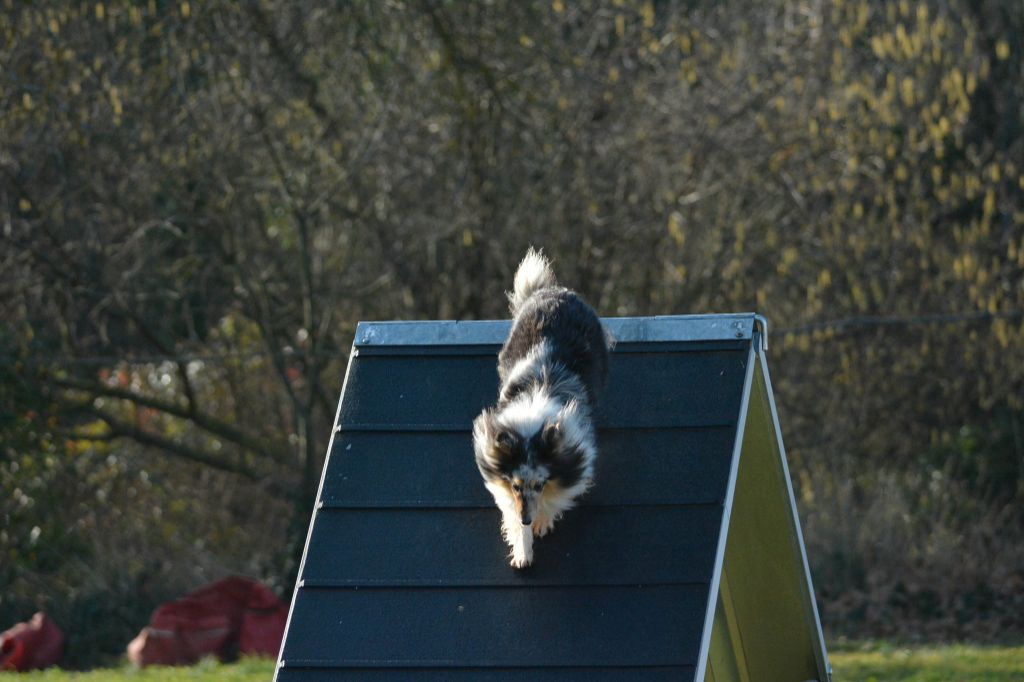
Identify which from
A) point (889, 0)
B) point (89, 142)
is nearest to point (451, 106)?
point (89, 142)

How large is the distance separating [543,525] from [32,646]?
6081mm

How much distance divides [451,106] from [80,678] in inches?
190

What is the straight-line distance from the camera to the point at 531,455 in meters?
3.88

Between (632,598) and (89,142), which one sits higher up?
(89,142)

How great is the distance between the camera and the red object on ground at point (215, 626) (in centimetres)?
856

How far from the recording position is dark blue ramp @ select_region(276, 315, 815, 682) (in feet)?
12.4

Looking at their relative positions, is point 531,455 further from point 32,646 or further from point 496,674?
point 32,646

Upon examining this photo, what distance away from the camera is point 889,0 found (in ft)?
33.6

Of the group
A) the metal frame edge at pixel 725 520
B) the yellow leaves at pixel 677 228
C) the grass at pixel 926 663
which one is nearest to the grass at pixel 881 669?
the grass at pixel 926 663

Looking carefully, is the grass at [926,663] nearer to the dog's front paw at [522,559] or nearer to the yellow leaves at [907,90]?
the dog's front paw at [522,559]

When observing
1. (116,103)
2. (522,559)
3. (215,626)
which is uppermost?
(116,103)

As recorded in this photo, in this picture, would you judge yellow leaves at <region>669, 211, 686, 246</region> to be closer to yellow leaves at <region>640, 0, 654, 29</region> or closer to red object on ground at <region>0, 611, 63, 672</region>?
yellow leaves at <region>640, 0, 654, 29</region>

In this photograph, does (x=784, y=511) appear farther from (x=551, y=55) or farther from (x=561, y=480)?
(x=551, y=55)

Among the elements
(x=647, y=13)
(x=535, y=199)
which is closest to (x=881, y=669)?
(x=535, y=199)
